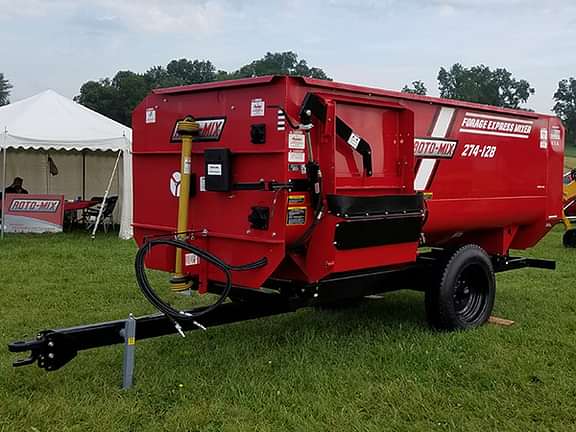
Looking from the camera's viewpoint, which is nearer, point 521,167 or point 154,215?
point 154,215

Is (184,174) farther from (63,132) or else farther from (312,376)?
(63,132)

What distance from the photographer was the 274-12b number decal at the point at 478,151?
6395 millimetres

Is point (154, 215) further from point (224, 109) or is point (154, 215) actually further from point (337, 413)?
point (337, 413)

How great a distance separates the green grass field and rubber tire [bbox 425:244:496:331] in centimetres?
14

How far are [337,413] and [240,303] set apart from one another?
4.07ft

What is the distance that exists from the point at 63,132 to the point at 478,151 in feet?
34.3

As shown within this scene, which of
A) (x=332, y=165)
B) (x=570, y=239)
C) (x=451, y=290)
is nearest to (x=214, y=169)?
(x=332, y=165)

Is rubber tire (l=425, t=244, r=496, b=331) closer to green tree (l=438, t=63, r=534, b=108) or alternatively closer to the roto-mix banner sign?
the roto-mix banner sign

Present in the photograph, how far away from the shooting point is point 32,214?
14.5 metres

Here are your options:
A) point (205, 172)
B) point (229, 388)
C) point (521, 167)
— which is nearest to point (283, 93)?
point (205, 172)

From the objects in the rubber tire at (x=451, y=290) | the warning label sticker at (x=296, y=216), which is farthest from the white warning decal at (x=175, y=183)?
the rubber tire at (x=451, y=290)

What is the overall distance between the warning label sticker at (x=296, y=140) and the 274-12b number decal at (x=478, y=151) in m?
2.24

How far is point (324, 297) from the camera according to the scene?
205 inches

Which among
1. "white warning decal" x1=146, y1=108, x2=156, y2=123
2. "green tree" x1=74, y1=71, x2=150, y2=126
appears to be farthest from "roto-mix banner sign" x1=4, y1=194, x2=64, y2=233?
"green tree" x1=74, y1=71, x2=150, y2=126
